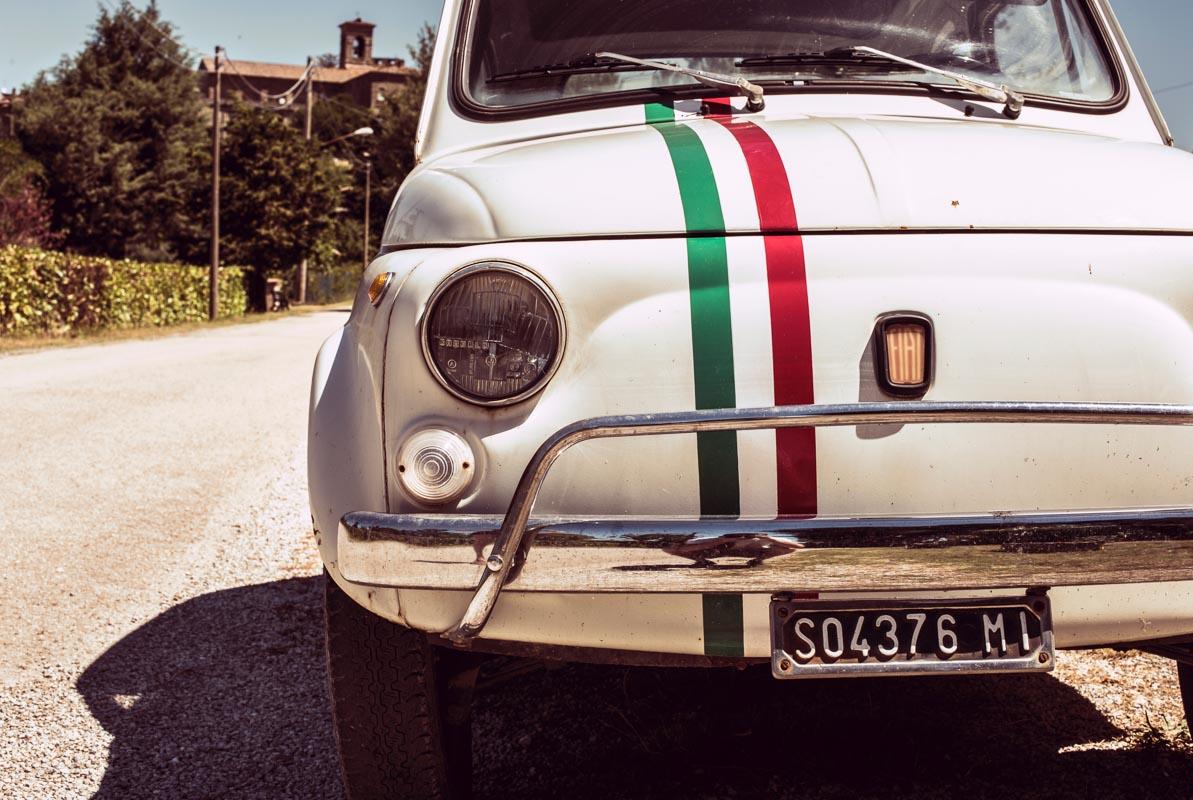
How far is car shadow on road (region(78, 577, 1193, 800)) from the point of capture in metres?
2.65

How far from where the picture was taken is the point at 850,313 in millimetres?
1985

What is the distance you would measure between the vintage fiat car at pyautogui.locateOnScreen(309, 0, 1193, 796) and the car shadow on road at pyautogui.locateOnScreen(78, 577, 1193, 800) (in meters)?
0.67

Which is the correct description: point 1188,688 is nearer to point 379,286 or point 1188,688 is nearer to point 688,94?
point 688,94

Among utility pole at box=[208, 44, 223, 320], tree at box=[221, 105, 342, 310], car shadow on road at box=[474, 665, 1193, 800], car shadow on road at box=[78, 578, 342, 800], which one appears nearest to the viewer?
car shadow on road at box=[474, 665, 1193, 800]

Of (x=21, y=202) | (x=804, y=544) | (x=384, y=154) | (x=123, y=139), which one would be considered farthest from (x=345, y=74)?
(x=804, y=544)

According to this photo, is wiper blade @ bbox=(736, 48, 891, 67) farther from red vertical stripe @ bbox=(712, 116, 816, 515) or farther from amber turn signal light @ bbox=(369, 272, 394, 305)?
amber turn signal light @ bbox=(369, 272, 394, 305)

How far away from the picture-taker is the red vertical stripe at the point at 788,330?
1.93m

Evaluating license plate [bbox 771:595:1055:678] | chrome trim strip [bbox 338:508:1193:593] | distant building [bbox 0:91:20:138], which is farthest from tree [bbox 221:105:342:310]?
license plate [bbox 771:595:1055:678]

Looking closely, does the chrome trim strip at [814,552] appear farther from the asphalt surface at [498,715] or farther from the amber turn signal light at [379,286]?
the asphalt surface at [498,715]

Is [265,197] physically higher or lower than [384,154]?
lower

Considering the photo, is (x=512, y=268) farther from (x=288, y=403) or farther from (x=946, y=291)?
(x=288, y=403)

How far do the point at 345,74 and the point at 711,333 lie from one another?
11032cm

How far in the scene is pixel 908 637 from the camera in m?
1.92

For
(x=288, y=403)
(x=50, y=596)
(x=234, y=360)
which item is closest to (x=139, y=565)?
(x=50, y=596)
